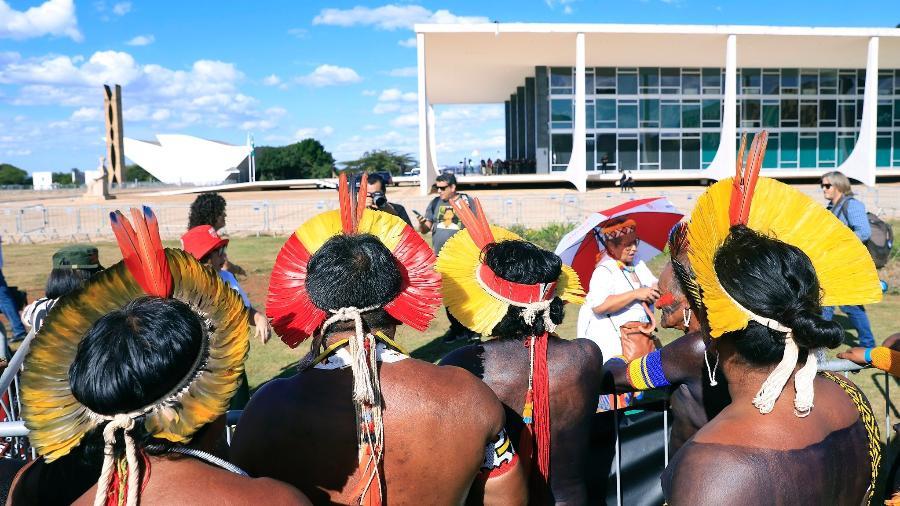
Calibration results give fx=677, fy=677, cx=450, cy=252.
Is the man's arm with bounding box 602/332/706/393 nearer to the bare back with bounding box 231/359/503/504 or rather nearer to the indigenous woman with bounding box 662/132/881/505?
the indigenous woman with bounding box 662/132/881/505

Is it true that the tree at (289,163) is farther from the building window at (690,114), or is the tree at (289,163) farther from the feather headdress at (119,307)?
the feather headdress at (119,307)

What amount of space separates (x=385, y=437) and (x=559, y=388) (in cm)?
87

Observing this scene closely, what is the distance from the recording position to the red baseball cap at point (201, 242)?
4320 mm

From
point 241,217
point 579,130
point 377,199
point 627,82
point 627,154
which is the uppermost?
point 627,82

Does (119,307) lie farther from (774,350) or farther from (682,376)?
(682,376)

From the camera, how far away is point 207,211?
16.9 ft

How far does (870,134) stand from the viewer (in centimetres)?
3148

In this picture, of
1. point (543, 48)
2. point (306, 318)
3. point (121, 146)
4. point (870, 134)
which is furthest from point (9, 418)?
point (121, 146)

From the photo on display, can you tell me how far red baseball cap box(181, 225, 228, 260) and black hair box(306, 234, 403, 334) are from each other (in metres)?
2.57

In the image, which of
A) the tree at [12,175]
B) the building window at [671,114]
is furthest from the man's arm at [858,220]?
the tree at [12,175]

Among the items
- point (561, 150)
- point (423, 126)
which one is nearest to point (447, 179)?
point (423, 126)

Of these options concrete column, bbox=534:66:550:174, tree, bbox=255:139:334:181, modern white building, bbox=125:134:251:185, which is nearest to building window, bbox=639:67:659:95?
concrete column, bbox=534:66:550:174

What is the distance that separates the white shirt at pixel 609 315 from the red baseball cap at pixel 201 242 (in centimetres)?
239

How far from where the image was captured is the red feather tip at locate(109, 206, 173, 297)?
1564 mm
